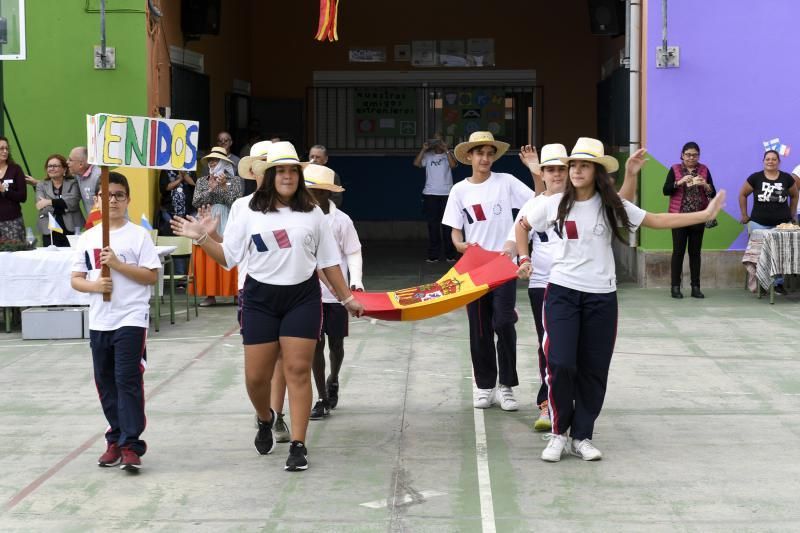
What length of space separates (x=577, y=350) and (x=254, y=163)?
2.12 meters

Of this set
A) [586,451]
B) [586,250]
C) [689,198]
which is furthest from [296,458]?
[689,198]

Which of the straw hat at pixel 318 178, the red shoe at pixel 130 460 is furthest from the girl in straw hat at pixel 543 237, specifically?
the red shoe at pixel 130 460

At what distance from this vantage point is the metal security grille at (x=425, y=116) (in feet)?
73.4

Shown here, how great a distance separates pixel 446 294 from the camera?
7.69 m

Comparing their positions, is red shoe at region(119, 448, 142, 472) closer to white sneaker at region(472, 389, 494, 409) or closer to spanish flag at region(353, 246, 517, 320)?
spanish flag at region(353, 246, 517, 320)

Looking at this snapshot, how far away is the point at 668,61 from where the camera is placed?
15.2 m

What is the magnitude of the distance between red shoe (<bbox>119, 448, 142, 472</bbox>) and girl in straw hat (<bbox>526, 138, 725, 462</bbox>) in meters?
2.28

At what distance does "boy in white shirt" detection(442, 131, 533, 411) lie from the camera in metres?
8.36

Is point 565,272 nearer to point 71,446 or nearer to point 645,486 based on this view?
point 645,486

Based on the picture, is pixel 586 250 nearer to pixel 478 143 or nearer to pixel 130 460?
pixel 478 143

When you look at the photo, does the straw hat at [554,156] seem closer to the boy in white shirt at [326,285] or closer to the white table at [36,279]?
the boy in white shirt at [326,285]

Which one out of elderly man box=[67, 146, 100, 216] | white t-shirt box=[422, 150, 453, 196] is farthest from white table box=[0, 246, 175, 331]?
white t-shirt box=[422, 150, 453, 196]

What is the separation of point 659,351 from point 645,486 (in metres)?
4.48

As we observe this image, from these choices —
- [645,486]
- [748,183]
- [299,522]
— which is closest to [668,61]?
[748,183]
